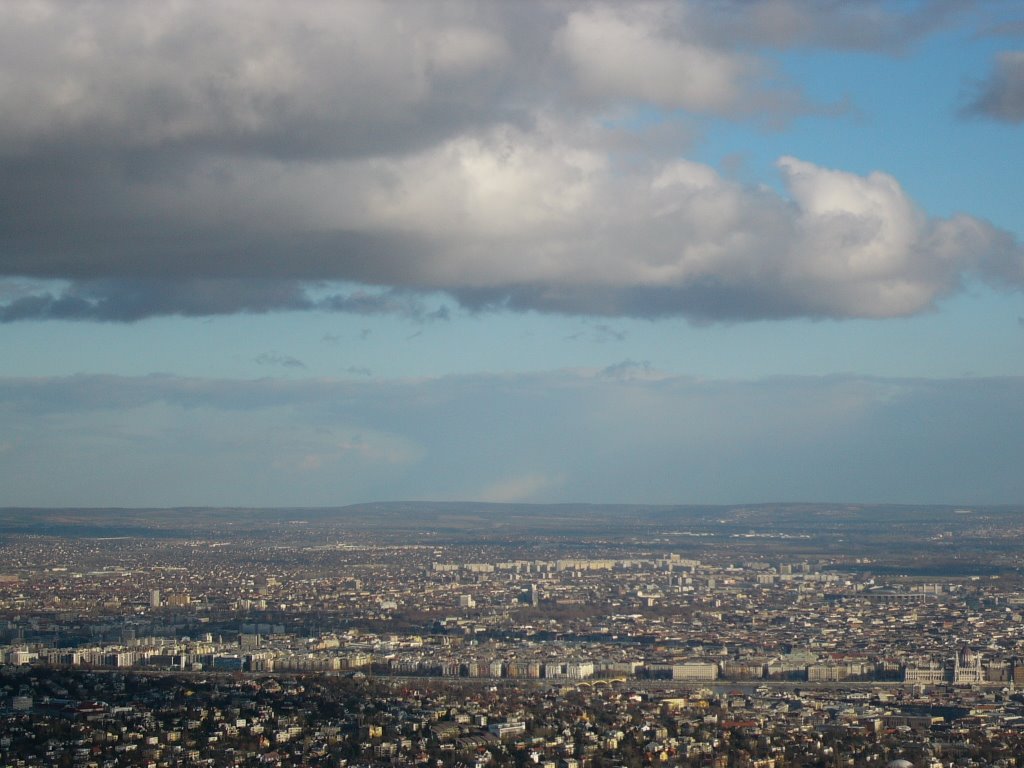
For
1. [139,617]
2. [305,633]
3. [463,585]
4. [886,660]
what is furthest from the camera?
[463,585]

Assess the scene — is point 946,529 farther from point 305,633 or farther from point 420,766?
point 420,766

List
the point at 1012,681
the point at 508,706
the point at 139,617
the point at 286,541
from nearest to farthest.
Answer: the point at 508,706
the point at 1012,681
the point at 139,617
the point at 286,541

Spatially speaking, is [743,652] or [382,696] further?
[743,652]

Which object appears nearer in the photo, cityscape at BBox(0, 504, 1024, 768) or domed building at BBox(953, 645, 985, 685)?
cityscape at BBox(0, 504, 1024, 768)

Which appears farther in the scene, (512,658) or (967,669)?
(512,658)

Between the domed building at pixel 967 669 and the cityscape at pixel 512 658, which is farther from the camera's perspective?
the domed building at pixel 967 669

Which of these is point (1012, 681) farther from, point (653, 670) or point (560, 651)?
point (560, 651)

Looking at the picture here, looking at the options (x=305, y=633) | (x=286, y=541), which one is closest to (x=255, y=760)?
(x=305, y=633)
